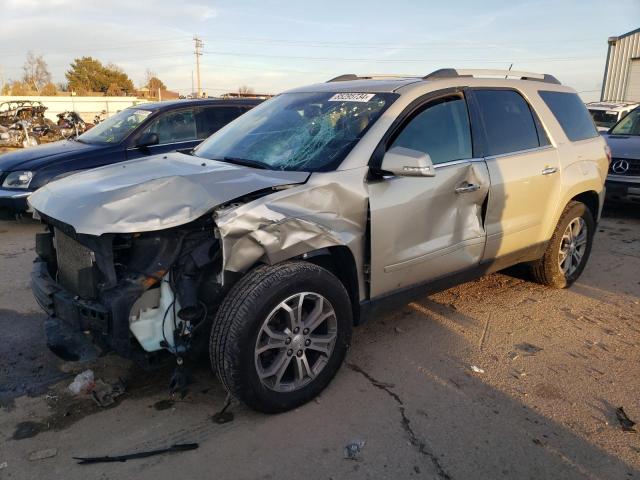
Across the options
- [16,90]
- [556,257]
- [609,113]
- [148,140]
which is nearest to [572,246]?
[556,257]

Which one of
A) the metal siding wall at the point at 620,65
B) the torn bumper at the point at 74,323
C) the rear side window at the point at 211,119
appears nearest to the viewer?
the torn bumper at the point at 74,323

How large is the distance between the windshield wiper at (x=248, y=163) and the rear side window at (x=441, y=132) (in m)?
0.84

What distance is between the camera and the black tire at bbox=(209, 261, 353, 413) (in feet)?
8.54

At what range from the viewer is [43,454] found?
8.37 ft

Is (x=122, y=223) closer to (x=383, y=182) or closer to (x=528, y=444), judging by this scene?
(x=383, y=182)

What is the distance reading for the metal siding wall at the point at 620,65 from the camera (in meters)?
19.2

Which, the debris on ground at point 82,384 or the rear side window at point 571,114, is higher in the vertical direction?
the rear side window at point 571,114

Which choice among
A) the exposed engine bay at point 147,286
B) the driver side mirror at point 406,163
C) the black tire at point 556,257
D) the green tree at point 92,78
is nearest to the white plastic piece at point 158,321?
→ the exposed engine bay at point 147,286

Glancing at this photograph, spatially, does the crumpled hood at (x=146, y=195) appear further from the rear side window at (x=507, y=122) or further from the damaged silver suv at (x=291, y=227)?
the rear side window at (x=507, y=122)

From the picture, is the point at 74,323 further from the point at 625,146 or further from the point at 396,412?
the point at 625,146

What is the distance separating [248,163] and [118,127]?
188 inches

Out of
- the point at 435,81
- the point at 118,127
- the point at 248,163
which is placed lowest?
the point at 248,163

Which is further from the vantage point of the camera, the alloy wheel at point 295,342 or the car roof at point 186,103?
the car roof at point 186,103

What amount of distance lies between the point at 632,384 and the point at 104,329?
10.4 feet
